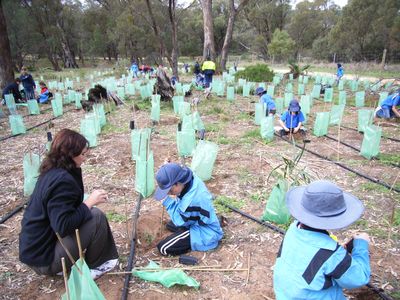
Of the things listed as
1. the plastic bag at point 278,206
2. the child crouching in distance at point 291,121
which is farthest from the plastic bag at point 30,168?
the child crouching in distance at point 291,121

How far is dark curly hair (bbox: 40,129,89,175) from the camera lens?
6.15 ft

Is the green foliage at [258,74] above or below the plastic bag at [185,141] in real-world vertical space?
above

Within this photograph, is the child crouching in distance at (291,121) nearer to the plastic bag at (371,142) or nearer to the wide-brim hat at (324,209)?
the plastic bag at (371,142)

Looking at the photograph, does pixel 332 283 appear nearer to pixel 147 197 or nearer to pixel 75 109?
pixel 147 197

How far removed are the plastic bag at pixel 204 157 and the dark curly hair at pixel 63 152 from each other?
5.88 feet

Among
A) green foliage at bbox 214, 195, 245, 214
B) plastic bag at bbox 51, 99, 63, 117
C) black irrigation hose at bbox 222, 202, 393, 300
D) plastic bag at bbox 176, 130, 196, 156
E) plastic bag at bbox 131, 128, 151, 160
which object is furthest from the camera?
plastic bag at bbox 51, 99, 63, 117

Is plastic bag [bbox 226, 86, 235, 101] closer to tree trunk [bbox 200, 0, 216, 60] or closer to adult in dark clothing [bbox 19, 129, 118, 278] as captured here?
tree trunk [bbox 200, 0, 216, 60]

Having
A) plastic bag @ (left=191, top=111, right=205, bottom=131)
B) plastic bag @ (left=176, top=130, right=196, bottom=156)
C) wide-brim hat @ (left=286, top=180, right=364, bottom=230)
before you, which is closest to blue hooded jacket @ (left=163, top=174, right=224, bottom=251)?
wide-brim hat @ (left=286, top=180, right=364, bottom=230)

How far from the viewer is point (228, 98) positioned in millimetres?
8523

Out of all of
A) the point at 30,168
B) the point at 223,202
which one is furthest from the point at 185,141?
the point at 30,168

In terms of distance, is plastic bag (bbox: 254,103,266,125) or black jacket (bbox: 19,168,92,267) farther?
plastic bag (bbox: 254,103,266,125)

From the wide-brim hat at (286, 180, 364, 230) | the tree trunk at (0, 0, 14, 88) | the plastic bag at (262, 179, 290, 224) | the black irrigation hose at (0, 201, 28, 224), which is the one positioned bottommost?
the black irrigation hose at (0, 201, 28, 224)

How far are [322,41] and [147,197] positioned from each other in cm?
2970

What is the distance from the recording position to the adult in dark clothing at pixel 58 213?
1.79 metres
